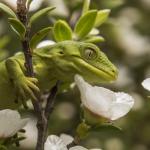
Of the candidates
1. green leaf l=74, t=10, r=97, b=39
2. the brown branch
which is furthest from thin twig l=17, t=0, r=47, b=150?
green leaf l=74, t=10, r=97, b=39

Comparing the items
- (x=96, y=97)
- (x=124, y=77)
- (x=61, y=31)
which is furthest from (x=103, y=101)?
(x=124, y=77)

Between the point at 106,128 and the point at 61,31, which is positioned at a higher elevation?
the point at 61,31

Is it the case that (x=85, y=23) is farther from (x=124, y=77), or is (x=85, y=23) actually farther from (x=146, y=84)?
(x=124, y=77)

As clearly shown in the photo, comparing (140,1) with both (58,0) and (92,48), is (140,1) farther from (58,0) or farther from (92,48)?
(92,48)

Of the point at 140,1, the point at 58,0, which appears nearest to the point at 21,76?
the point at 58,0

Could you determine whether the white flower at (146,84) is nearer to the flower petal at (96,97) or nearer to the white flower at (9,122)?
the flower petal at (96,97)
